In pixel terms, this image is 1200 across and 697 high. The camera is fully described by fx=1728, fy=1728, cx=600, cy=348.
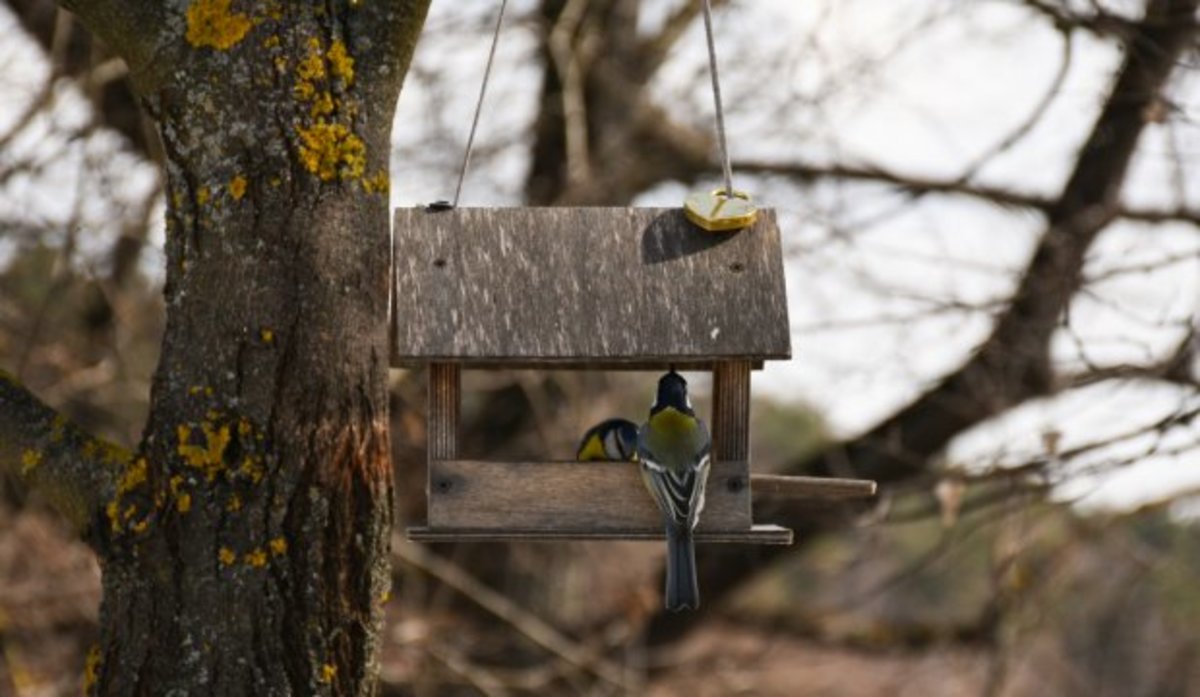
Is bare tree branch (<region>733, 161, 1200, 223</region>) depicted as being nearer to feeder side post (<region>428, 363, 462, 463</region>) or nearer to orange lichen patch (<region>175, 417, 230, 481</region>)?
feeder side post (<region>428, 363, 462, 463</region>)

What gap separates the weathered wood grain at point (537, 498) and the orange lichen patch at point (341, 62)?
749mm

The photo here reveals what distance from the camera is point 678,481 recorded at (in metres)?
3.12

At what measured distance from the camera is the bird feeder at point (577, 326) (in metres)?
3.18

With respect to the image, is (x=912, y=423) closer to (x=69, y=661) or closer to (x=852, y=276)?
(x=852, y=276)

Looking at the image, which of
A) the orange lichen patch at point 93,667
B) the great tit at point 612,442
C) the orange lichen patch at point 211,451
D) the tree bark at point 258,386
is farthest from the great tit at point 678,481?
the orange lichen patch at point 93,667

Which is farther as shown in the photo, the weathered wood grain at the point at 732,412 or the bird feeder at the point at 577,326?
the weathered wood grain at the point at 732,412

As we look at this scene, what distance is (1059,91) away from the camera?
6457 mm

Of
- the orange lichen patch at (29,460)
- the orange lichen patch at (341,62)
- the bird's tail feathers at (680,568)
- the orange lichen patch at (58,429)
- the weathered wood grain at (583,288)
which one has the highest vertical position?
the orange lichen patch at (341,62)

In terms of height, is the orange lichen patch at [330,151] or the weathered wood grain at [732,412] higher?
the orange lichen patch at [330,151]

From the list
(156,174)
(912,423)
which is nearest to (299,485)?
(156,174)

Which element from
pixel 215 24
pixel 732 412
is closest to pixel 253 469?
pixel 215 24

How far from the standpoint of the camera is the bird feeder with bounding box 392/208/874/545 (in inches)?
125

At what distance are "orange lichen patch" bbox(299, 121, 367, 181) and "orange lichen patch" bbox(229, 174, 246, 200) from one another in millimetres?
103

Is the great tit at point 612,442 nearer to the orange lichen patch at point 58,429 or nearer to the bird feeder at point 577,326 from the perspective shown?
the bird feeder at point 577,326
